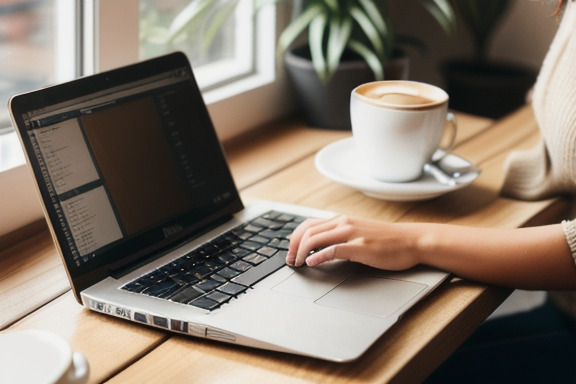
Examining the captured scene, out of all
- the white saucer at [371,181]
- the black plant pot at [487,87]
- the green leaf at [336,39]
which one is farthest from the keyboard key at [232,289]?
the black plant pot at [487,87]

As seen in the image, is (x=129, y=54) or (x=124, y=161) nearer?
(x=124, y=161)

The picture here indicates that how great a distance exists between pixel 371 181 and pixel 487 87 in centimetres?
69

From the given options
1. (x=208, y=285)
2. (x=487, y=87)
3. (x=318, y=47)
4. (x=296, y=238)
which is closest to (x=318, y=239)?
(x=296, y=238)

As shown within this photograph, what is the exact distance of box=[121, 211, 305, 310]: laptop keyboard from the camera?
2.51ft

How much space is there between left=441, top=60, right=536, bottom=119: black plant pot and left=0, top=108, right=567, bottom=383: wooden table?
447 mm

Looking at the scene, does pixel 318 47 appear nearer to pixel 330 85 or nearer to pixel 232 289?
pixel 330 85

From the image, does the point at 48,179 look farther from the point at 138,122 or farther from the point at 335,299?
the point at 335,299

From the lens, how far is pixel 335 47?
1.28 meters

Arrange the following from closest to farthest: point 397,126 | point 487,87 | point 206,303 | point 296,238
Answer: point 206,303 → point 296,238 → point 397,126 → point 487,87

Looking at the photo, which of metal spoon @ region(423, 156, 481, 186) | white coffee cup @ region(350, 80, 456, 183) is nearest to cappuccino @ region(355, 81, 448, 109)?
white coffee cup @ region(350, 80, 456, 183)

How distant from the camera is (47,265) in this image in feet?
2.91

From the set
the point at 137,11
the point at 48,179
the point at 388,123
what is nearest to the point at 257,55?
the point at 137,11

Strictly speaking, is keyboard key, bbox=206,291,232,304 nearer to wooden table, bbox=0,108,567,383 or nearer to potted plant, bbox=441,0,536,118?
wooden table, bbox=0,108,567,383

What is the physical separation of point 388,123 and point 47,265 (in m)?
0.45
